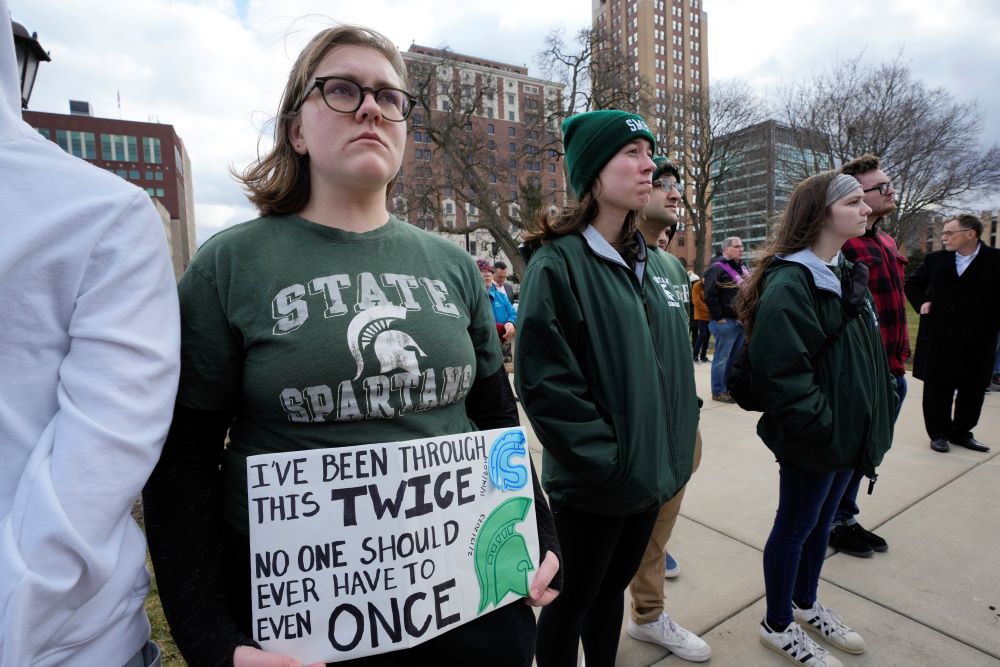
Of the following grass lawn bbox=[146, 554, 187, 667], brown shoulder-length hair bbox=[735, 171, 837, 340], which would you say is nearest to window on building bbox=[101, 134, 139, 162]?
grass lawn bbox=[146, 554, 187, 667]

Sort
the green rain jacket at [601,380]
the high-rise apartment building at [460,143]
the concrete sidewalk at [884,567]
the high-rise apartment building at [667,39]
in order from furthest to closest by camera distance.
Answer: the high-rise apartment building at [667,39], the high-rise apartment building at [460,143], the concrete sidewalk at [884,567], the green rain jacket at [601,380]

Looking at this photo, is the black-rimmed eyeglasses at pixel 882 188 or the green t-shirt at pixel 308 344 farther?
the black-rimmed eyeglasses at pixel 882 188

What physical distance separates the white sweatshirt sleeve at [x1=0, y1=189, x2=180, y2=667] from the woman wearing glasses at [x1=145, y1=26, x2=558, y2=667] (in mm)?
136

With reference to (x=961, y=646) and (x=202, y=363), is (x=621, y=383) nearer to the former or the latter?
(x=202, y=363)

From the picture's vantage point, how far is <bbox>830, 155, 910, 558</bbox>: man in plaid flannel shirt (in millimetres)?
3045

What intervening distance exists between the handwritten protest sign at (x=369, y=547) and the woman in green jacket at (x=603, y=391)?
1.86ft

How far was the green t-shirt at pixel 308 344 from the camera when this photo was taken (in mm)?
1086

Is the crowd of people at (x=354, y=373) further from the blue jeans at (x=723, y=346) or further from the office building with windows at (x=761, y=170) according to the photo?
the office building with windows at (x=761, y=170)

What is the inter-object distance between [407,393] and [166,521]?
0.52 m

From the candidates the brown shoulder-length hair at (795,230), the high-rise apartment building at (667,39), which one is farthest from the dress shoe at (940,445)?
the high-rise apartment building at (667,39)

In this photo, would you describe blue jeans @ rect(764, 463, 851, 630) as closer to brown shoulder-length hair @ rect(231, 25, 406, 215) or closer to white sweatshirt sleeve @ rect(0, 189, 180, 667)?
brown shoulder-length hair @ rect(231, 25, 406, 215)

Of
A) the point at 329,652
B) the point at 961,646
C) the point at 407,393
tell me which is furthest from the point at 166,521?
the point at 961,646

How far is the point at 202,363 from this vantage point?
1069 mm

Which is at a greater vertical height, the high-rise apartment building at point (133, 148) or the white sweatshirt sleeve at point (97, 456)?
the high-rise apartment building at point (133, 148)
